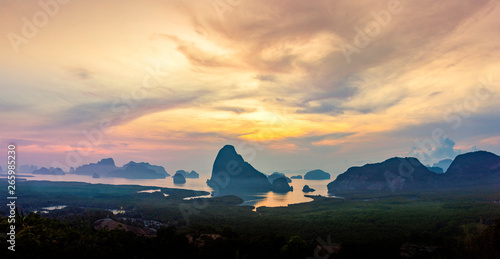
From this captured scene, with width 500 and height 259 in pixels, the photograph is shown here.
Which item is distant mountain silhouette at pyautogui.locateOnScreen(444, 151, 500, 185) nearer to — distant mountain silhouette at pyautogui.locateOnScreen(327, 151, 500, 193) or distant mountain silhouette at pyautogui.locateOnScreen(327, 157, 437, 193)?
distant mountain silhouette at pyautogui.locateOnScreen(327, 151, 500, 193)

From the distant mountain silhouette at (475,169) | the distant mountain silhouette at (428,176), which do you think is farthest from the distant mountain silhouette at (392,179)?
the distant mountain silhouette at (475,169)

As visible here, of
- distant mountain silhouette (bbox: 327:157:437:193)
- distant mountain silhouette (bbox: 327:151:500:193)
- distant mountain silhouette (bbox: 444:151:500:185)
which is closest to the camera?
distant mountain silhouette (bbox: 444:151:500:185)

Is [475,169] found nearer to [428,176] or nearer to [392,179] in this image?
[428,176]

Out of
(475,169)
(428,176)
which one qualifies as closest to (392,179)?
(428,176)

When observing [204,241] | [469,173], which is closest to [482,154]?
[469,173]

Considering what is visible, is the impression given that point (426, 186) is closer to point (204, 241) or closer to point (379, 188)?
point (379, 188)

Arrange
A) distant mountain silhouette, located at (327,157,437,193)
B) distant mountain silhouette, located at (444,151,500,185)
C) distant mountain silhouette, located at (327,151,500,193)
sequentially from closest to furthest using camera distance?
1. distant mountain silhouette, located at (444,151,500,185)
2. distant mountain silhouette, located at (327,151,500,193)
3. distant mountain silhouette, located at (327,157,437,193)

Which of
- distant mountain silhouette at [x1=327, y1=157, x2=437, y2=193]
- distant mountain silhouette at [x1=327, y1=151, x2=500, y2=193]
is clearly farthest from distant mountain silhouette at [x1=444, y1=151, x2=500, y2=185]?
distant mountain silhouette at [x1=327, y1=157, x2=437, y2=193]

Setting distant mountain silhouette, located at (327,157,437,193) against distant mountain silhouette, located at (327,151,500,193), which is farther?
distant mountain silhouette, located at (327,157,437,193)
